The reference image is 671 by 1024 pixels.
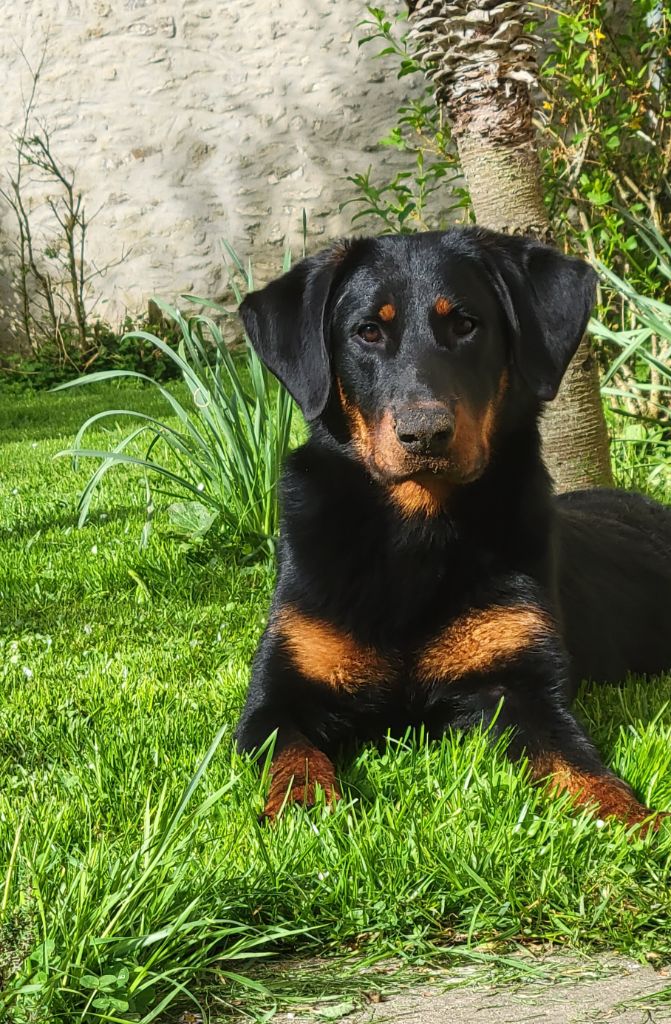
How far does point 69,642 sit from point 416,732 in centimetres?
153

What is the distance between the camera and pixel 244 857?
194cm

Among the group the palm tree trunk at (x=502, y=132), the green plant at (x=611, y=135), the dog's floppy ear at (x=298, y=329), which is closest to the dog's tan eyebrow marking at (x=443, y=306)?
the dog's floppy ear at (x=298, y=329)

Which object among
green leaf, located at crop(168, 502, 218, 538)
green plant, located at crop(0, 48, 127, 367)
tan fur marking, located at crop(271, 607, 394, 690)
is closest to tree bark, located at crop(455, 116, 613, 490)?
green leaf, located at crop(168, 502, 218, 538)

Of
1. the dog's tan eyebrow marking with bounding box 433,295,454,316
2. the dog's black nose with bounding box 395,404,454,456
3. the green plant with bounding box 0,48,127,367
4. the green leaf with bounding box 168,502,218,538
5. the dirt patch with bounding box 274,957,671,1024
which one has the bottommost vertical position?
the dirt patch with bounding box 274,957,671,1024

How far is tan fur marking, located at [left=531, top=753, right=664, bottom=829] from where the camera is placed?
2.13 metres

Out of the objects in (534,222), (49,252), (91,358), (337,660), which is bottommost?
(337,660)

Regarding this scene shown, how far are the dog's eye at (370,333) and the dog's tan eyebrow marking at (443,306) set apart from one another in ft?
0.50

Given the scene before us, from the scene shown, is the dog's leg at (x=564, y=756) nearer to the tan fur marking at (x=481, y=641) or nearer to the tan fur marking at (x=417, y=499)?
the tan fur marking at (x=481, y=641)

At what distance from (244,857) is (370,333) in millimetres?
1298

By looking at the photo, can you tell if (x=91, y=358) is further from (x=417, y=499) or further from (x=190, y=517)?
(x=417, y=499)

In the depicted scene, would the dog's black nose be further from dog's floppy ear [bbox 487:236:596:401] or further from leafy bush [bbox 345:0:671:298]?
leafy bush [bbox 345:0:671:298]

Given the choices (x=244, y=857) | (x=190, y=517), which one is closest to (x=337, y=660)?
(x=244, y=857)

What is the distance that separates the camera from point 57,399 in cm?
1016

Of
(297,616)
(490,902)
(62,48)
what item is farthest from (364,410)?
(62,48)
